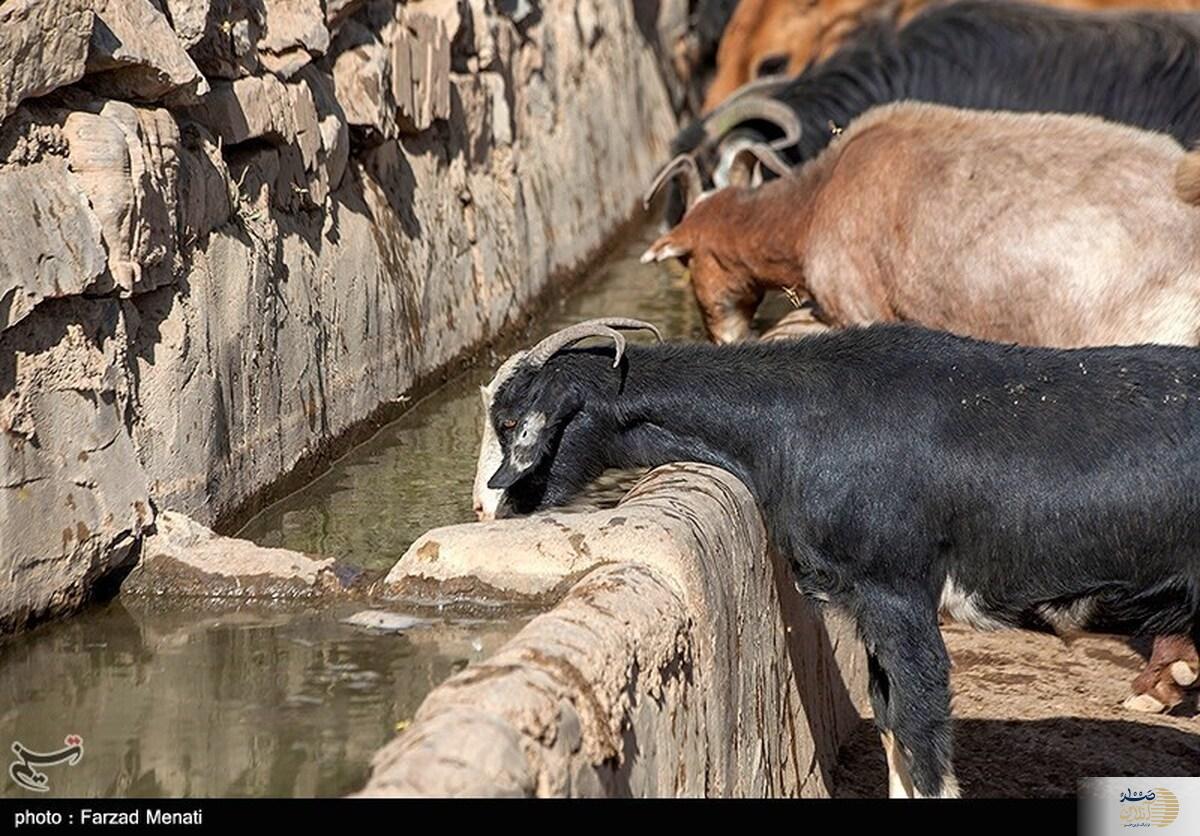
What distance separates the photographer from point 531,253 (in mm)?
10055

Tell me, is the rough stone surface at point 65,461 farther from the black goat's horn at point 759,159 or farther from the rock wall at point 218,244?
the black goat's horn at point 759,159

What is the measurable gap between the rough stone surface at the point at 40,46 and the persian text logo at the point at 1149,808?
3.20 meters

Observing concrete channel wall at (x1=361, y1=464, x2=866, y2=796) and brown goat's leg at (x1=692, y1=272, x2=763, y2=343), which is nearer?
concrete channel wall at (x1=361, y1=464, x2=866, y2=796)

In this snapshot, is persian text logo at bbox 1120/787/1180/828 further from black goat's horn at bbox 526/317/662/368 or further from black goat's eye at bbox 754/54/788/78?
black goat's eye at bbox 754/54/788/78

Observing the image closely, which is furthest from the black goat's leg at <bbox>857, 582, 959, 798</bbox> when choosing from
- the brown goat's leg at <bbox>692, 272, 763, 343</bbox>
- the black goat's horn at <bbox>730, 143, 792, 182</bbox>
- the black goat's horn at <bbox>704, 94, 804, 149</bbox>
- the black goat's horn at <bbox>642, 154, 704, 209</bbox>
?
the black goat's horn at <bbox>704, 94, 804, 149</bbox>

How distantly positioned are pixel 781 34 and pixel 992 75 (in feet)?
12.6

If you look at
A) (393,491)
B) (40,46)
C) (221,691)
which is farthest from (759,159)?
(221,691)

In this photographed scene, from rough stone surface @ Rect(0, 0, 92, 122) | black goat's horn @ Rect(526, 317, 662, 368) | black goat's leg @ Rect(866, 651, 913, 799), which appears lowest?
black goat's leg @ Rect(866, 651, 913, 799)

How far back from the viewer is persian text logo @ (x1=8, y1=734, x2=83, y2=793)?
371cm

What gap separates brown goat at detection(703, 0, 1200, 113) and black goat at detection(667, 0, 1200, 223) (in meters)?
2.65

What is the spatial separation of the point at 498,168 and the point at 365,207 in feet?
7.45

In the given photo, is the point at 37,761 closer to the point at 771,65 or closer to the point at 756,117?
the point at 756,117

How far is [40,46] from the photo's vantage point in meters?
4.99

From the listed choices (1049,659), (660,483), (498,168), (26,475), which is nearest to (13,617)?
(26,475)
